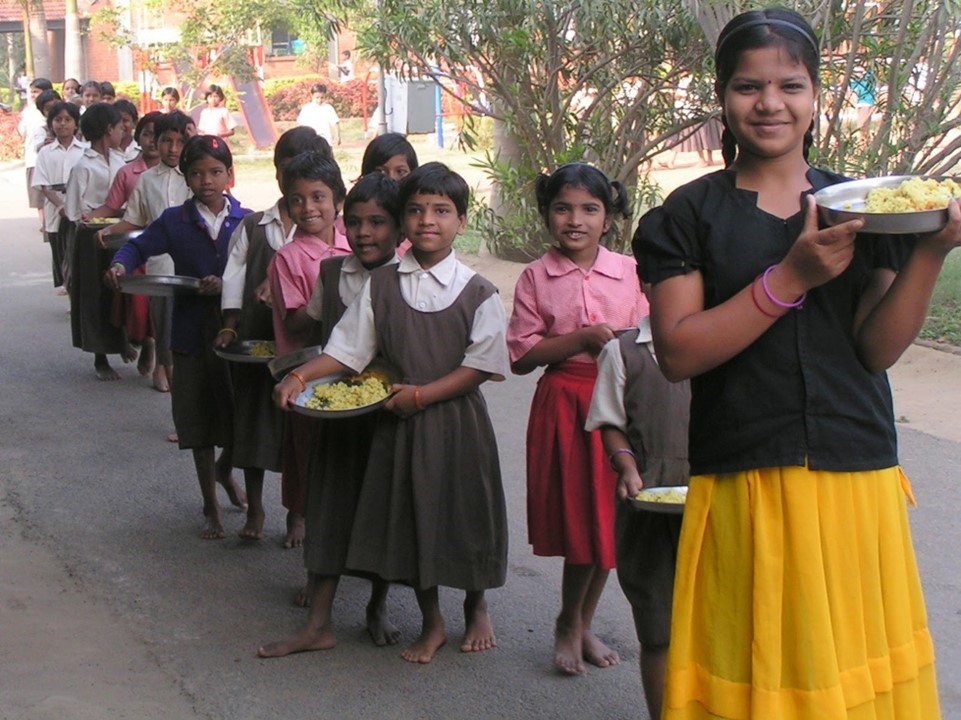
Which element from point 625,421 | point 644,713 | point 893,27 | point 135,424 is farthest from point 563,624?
point 893,27

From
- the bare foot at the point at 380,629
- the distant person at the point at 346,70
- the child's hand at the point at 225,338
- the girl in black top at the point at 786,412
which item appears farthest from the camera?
the distant person at the point at 346,70

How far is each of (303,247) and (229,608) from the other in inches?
54.1

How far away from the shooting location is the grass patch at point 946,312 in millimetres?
9977

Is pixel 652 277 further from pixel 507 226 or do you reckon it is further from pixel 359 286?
pixel 507 226

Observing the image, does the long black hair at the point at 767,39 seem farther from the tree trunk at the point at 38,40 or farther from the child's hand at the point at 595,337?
the tree trunk at the point at 38,40

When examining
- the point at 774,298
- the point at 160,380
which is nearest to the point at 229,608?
the point at 774,298

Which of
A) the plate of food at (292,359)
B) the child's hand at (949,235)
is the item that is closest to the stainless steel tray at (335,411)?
the plate of food at (292,359)

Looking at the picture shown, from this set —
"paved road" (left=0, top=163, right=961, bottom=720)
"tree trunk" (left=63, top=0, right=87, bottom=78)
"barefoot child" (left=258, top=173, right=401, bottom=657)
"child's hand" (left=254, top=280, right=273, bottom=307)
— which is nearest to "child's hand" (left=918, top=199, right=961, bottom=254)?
"paved road" (left=0, top=163, right=961, bottom=720)

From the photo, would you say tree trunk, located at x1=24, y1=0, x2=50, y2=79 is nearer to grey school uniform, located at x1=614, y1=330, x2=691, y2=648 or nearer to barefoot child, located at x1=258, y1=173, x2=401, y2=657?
barefoot child, located at x1=258, y1=173, x2=401, y2=657

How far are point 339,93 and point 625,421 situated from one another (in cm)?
3468

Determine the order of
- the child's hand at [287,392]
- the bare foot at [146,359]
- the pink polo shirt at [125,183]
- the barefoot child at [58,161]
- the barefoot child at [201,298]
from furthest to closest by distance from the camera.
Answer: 1. the barefoot child at [58,161]
2. the bare foot at [146,359]
3. the pink polo shirt at [125,183]
4. the barefoot child at [201,298]
5. the child's hand at [287,392]

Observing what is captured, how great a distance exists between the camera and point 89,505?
271 inches

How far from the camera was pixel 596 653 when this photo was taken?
473 cm

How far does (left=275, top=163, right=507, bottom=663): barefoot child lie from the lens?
15.2ft
